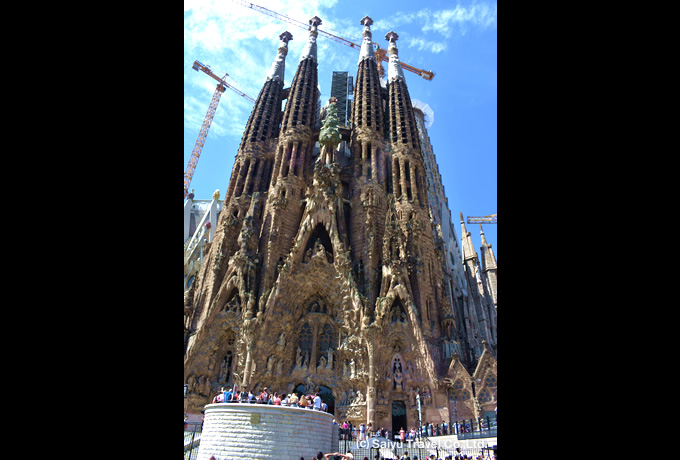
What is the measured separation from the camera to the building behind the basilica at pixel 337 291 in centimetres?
2247

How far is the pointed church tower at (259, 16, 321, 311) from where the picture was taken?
27.8 m

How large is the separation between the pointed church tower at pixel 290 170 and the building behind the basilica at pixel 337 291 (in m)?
0.11

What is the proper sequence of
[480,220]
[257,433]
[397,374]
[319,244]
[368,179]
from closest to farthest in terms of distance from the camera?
[257,433] < [397,374] < [319,244] < [368,179] < [480,220]

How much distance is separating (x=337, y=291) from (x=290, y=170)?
10840 mm

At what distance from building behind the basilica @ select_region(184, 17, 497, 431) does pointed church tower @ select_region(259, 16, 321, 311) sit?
0.11 m

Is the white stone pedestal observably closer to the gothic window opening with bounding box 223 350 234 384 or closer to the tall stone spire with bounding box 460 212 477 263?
the gothic window opening with bounding box 223 350 234 384

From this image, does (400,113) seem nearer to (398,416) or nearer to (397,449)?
(398,416)

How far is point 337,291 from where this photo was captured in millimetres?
25672

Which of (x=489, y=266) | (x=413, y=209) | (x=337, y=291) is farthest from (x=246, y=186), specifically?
(x=489, y=266)
